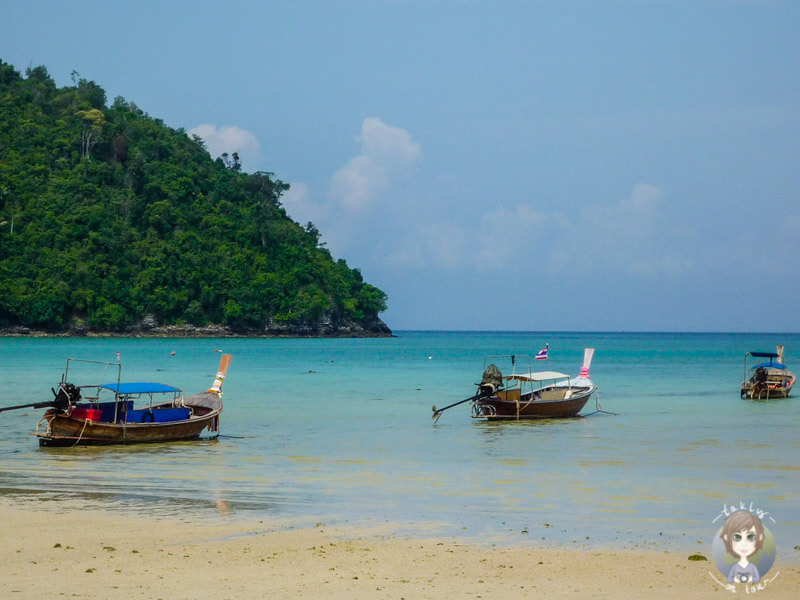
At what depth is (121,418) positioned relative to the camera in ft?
75.1

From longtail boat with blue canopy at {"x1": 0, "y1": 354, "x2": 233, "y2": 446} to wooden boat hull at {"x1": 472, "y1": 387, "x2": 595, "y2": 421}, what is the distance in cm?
889

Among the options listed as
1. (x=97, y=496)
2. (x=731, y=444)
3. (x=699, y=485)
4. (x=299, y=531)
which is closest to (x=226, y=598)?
(x=299, y=531)

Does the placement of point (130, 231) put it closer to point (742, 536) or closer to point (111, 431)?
point (111, 431)

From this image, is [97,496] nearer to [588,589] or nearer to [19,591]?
[19,591]

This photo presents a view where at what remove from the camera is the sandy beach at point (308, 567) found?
9320 mm

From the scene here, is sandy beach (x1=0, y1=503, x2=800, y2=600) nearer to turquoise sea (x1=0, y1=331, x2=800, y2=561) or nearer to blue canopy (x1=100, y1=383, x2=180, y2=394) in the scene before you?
turquoise sea (x1=0, y1=331, x2=800, y2=561)

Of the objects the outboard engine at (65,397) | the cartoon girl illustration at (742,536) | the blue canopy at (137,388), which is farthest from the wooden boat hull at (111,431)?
the cartoon girl illustration at (742,536)

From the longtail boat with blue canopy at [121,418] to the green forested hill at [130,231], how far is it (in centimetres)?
9495

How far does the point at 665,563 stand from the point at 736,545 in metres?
3.07

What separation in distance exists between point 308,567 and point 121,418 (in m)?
13.8

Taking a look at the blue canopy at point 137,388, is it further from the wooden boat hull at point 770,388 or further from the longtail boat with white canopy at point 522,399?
the wooden boat hull at point 770,388

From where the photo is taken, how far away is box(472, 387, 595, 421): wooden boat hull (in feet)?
96.9

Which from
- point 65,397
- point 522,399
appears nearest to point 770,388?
point 522,399

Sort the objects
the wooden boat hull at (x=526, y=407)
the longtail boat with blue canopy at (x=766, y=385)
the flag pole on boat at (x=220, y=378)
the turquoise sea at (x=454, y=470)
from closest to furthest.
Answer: the turquoise sea at (x=454, y=470) < the flag pole on boat at (x=220, y=378) < the wooden boat hull at (x=526, y=407) < the longtail boat with blue canopy at (x=766, y=385)
